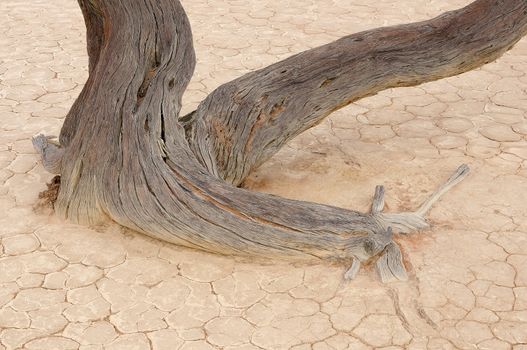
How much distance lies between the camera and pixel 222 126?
12.6 ft

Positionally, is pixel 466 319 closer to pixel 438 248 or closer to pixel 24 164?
pixel 438 248

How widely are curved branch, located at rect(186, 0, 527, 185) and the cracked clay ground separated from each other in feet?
0.97

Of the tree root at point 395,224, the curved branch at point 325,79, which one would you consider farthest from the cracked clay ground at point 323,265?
the curved branch at point 325,79

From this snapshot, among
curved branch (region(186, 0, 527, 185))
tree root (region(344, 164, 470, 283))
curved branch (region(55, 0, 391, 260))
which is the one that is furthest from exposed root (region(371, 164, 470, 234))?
curved branch (region(186, 0, 527, 185))

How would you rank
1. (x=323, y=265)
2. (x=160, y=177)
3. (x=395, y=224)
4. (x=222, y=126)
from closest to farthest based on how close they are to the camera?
1. (x=323, y=265)
2. (x=160, y=177)
3. (x=395, y=224)
4. (x=222, y=126)

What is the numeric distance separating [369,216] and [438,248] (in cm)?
30

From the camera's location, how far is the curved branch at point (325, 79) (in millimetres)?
3785

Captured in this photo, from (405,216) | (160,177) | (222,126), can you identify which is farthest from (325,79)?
(160,177)

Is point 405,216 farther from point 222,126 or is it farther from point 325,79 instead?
point 222,126

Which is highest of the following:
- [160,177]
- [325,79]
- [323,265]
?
[325,79]

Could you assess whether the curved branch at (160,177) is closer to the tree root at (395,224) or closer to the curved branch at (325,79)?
the tree root at (395,224)

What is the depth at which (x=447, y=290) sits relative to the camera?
10.5 feet

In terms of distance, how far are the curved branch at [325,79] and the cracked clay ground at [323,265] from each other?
297mm

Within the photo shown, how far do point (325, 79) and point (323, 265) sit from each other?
3.12 feet
